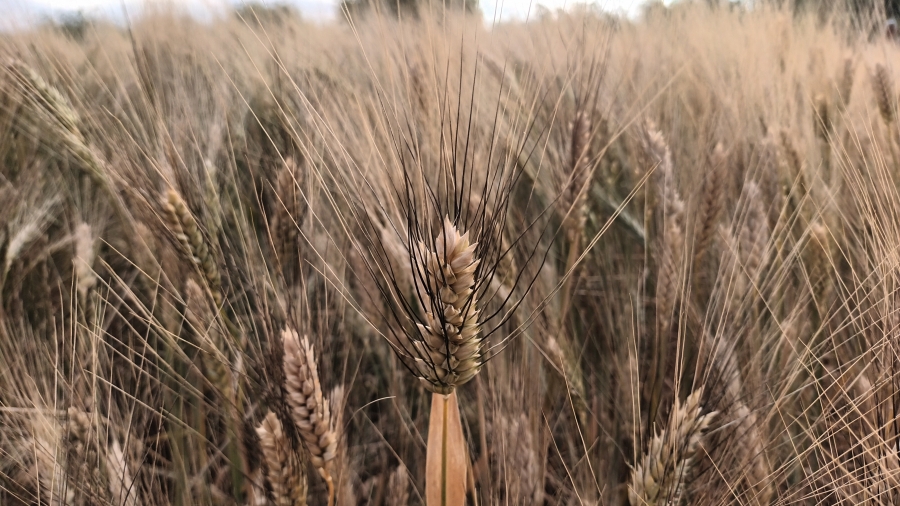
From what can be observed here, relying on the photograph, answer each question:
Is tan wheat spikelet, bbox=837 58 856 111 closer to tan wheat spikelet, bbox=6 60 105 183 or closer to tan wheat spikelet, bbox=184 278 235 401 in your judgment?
tan wheat spikelet, bbox=184 278 235 401

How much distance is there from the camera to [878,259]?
60cm

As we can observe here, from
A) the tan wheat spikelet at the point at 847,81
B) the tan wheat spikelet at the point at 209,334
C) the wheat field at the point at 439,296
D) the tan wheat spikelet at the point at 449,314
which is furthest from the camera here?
the tan wheat spikelet at the point at 847,81

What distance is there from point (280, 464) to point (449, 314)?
0.27 metres

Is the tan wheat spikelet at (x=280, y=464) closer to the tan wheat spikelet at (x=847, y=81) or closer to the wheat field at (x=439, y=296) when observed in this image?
the wheat field at (x=439, y=296)

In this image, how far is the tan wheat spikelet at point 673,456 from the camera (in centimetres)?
53

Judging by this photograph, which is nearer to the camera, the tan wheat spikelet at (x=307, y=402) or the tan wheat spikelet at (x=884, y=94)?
the tan wheat spikelet at (x=307, y=402)

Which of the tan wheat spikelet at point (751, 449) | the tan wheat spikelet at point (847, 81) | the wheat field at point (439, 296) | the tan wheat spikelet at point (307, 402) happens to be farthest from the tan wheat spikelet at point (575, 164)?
the tan wheat spikelet at point (847, 81)

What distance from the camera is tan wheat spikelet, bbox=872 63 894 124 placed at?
1082mm

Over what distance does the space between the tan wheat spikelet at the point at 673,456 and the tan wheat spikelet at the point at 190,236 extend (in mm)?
518

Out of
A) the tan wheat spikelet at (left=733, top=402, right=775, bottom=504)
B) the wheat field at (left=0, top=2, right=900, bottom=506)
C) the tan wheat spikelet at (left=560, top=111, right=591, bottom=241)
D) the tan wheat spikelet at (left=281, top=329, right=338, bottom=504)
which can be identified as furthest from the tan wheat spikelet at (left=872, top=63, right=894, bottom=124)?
the tan wheat spikelet at (left=281, top=329, right=338, bottom=504)

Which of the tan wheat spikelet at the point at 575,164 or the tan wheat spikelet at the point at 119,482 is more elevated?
the tan wheat spikelet at the point at 575,164

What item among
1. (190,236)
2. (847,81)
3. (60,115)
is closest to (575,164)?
(190,236)

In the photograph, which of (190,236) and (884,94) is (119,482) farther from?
(884,94)

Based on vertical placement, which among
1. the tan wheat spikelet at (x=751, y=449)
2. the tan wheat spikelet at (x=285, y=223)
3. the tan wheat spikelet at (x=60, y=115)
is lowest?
→ the tan wheat spikelet at (x=751, y=449)
